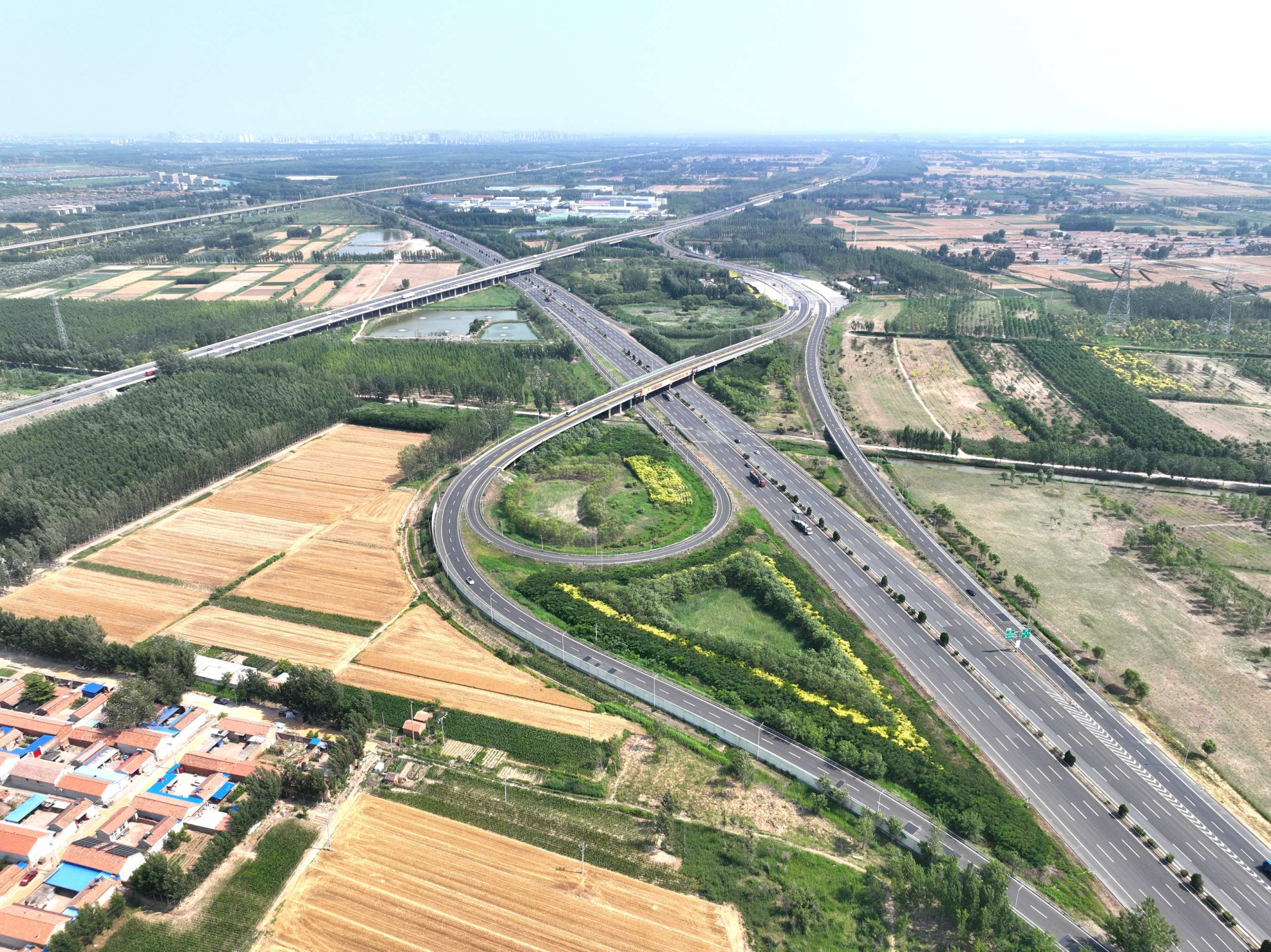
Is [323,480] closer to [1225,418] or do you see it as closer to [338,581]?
[338,581]

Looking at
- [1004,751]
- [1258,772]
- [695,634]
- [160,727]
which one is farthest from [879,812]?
[160,727]

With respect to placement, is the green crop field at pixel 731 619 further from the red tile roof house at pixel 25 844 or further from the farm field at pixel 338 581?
the red tile roof house at pixel 25 844

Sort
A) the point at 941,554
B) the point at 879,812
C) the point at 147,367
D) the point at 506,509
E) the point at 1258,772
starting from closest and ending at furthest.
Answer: the point at 879,812
the point at 1258,772
the point at 941,554
the point at 506,509
the point at 147,367

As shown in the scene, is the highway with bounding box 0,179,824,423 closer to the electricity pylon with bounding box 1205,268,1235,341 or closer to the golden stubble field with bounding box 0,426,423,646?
the golden stubble field with bounding box 0,426,423,646

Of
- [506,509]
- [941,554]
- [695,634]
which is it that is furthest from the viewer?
[506,509]

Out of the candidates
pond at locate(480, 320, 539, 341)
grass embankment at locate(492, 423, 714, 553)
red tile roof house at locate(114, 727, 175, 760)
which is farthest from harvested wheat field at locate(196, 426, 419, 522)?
pond at locate(480, 320, 539, 341)

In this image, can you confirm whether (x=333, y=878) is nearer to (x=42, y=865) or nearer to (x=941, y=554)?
(x=42, y=865)

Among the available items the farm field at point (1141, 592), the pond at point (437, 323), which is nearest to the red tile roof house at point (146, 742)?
the farm field at point (1141, 592)
